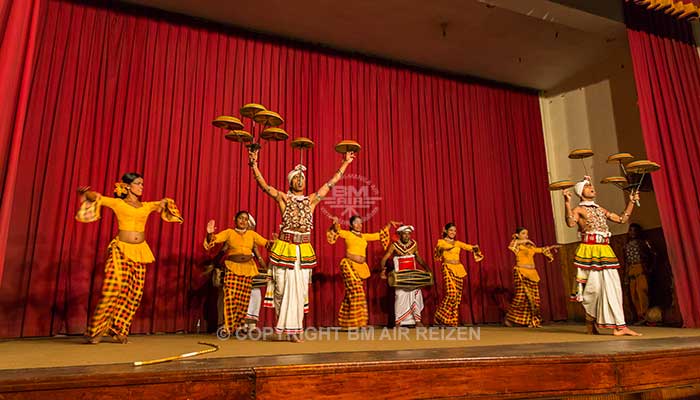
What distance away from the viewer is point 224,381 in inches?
73.0

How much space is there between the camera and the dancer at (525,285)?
619 cm

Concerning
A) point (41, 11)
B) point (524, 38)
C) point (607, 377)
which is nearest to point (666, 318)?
point (524, 38)

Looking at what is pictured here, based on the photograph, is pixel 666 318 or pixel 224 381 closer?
pixel 224 381

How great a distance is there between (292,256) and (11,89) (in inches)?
90.6

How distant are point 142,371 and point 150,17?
546 centimetres

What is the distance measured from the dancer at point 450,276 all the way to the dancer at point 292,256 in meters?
2.45

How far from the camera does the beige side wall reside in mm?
6844

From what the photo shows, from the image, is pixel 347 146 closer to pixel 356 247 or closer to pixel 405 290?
pixel 356 247

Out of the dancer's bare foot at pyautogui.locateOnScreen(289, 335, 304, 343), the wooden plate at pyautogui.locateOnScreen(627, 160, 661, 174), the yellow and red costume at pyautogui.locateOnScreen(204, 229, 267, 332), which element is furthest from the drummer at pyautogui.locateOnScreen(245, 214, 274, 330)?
the wooden plate at pyautogui.locateOnScreen(627, 160, 661, 174)

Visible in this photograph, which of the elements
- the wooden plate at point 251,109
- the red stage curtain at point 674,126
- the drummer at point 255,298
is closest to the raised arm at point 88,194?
the wooden plate at point 251,109

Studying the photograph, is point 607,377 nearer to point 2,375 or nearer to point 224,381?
point 224,381

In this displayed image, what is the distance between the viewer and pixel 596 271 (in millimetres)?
4445

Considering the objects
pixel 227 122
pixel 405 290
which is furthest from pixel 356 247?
pixel 227 122

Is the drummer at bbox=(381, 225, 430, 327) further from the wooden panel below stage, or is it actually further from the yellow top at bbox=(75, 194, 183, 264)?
the wooden panel below stage
